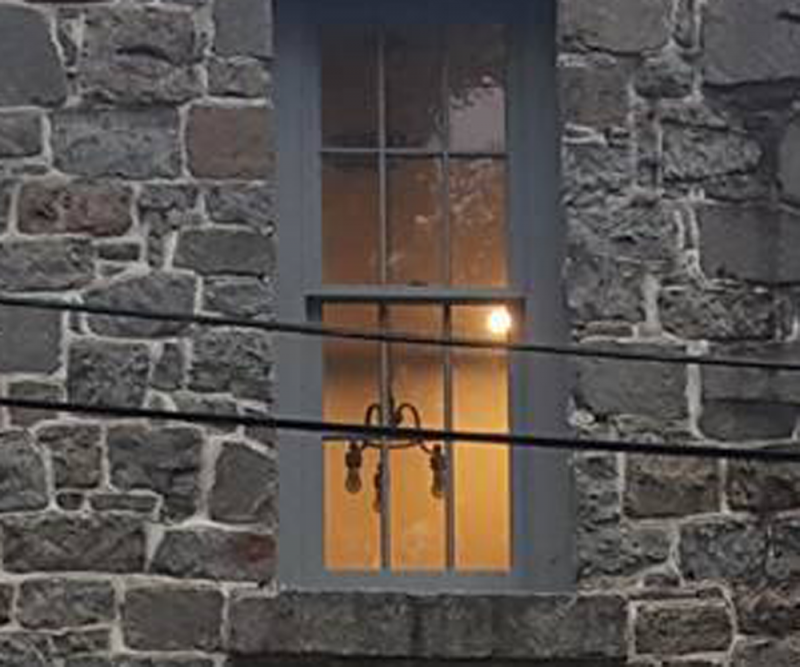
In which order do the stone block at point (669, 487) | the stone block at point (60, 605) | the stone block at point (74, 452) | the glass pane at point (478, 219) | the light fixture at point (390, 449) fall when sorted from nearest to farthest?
1. the stone block at point (60, 605)
2. the stone block at point (74, 452)
3. the stone block at point (669, 487)
4. the light fixture at point (390, 449)
5. the glass pane at point (478, 219)

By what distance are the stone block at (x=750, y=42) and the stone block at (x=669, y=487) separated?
4.52 ft

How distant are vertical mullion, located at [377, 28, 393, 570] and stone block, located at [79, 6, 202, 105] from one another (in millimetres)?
Answer: 683

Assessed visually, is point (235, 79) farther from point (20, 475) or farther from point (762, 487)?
point (762, 487)

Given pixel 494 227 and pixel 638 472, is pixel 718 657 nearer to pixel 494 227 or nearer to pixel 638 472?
pixel 638 472

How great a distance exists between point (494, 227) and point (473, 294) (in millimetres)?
285

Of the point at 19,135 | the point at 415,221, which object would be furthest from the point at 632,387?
the point at 19,135

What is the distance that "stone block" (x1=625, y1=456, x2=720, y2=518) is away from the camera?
6492mm

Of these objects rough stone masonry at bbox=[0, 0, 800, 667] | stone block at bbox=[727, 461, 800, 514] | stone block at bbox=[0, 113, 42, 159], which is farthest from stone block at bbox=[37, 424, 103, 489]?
stone block at bbox=[727, 461, 800, 514]

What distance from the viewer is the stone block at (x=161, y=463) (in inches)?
251

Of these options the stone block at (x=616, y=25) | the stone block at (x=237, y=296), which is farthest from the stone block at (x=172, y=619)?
the stone block at (x=616, y=25)

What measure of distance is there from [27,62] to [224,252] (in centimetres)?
97

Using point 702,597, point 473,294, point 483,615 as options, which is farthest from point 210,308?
point 702,597

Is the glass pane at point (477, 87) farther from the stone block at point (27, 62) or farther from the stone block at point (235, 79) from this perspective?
the stone block at point (27, 62)

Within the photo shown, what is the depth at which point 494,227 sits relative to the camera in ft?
22.5
